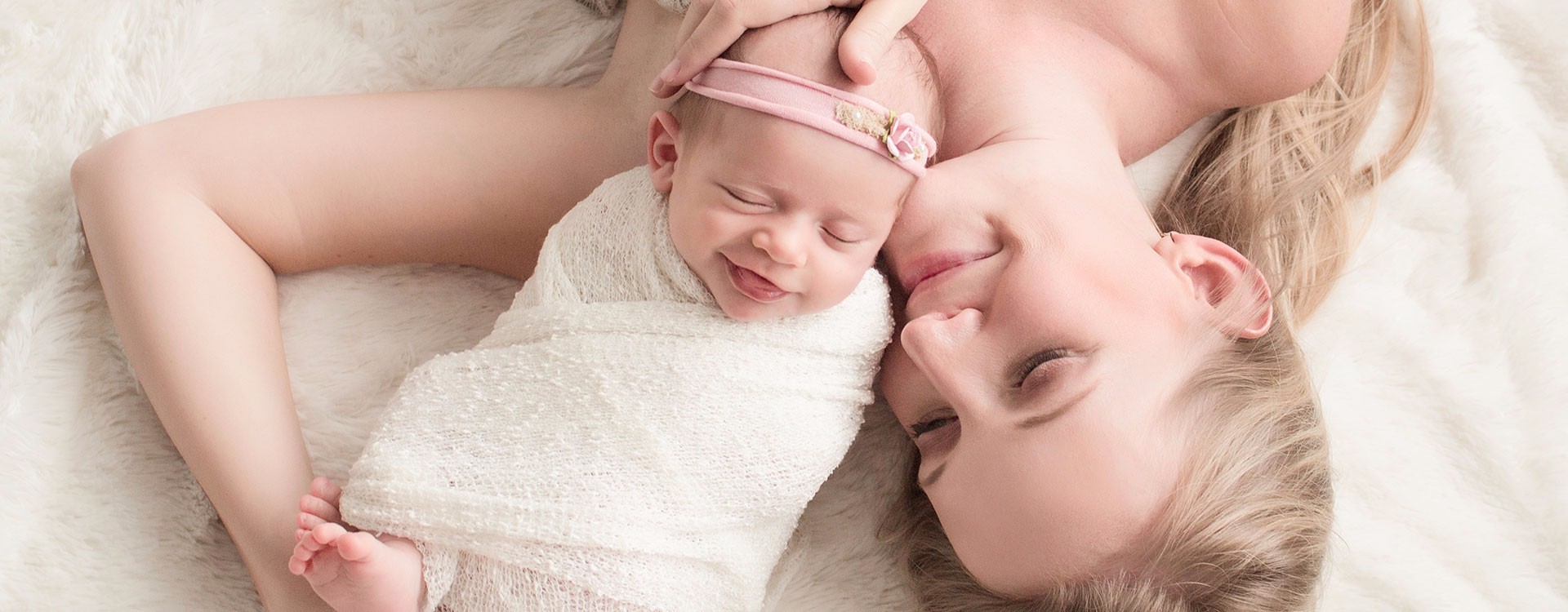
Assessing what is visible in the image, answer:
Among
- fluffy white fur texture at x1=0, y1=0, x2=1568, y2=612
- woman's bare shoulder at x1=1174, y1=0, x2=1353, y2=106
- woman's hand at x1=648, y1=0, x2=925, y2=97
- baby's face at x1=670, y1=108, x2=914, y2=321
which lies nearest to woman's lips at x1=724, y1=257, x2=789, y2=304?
baby's face at x1=670, y1=108, x2=914, y2=321

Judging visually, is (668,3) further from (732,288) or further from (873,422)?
(873,422)

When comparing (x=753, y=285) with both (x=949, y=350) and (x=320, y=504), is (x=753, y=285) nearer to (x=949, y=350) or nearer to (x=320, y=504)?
(x=949, y=350)

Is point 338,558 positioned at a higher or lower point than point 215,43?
lower

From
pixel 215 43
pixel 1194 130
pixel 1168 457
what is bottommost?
pixel 1168 457

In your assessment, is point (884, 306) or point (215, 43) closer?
point (884, 306)

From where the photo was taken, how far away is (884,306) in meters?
1.46

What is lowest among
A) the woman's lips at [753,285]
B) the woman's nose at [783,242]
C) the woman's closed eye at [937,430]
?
the woman's closed eye at [937,430]

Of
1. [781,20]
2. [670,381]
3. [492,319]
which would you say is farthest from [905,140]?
[492,319]

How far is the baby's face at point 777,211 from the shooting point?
1241mm

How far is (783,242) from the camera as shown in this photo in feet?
4.07

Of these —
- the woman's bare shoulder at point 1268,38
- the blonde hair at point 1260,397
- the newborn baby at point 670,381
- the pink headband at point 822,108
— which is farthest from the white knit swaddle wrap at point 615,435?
the woman's bare shoulder at point 1268,38

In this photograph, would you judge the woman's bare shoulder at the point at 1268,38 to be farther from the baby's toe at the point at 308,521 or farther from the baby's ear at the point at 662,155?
the baby's toe at the point at 308,521

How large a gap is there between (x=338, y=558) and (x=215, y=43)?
84 centimetres

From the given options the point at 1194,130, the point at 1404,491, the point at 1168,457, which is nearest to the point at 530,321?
the point at 1168,457
